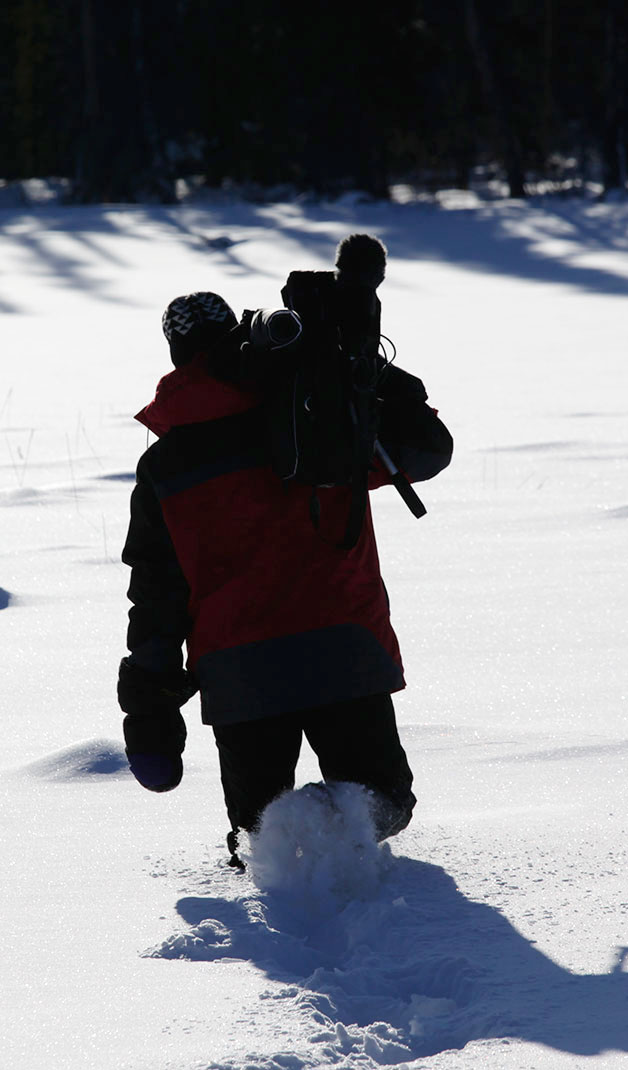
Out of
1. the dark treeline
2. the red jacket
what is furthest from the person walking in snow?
the dark treeline

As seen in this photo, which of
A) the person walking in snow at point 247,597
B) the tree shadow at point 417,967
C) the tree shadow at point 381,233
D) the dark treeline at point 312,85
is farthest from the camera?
the dark treeline at point 312,85

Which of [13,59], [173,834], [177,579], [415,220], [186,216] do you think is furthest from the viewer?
[13,59]

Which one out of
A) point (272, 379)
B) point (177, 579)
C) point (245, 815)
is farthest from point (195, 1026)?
point (272, 379)

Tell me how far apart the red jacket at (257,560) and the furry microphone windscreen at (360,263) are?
0.18 meters

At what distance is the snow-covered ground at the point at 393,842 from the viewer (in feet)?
5.77

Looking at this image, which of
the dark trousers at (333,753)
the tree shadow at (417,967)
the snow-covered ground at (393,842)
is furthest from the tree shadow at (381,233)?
the tree shadow at (417,967)

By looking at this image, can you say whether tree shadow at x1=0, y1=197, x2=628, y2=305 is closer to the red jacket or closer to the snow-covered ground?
the snow-covered ground

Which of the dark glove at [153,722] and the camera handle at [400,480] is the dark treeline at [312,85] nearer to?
the camera handle at [400,480]

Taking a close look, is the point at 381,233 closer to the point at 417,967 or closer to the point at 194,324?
the point at 194,324

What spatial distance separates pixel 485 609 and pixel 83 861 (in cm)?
200

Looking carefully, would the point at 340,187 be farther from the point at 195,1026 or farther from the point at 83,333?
the point at 195,1026

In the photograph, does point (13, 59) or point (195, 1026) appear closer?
point (195, 1026)

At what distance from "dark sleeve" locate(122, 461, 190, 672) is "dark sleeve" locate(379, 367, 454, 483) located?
424 mm

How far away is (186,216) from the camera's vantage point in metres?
21.5
